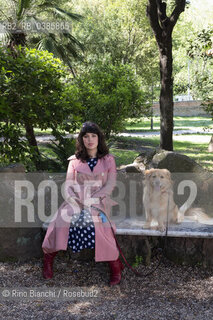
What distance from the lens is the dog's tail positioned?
13.2 ft

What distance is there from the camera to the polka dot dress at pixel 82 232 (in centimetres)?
345

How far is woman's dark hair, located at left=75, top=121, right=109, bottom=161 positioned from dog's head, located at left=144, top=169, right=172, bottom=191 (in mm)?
530

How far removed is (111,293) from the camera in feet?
11.2

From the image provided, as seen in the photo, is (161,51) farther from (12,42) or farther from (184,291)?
(184,291)

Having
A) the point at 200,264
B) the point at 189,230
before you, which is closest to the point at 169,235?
the point at 189,230

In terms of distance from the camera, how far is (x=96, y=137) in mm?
3742

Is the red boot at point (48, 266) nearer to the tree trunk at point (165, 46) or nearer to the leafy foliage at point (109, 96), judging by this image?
the tree trunk at point (165, 46)

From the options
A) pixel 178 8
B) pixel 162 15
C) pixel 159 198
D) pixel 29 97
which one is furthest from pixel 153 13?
pixel 159 198

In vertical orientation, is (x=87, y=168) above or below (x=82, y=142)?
below

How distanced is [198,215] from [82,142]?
1544 mm

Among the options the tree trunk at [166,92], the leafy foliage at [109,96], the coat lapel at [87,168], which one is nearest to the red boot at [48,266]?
the coat lapel at [87,168]

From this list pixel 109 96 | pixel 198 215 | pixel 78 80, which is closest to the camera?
pixel 198 215

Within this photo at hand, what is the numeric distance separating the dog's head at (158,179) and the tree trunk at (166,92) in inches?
188

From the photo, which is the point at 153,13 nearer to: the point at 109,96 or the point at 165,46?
the point at 165,46
